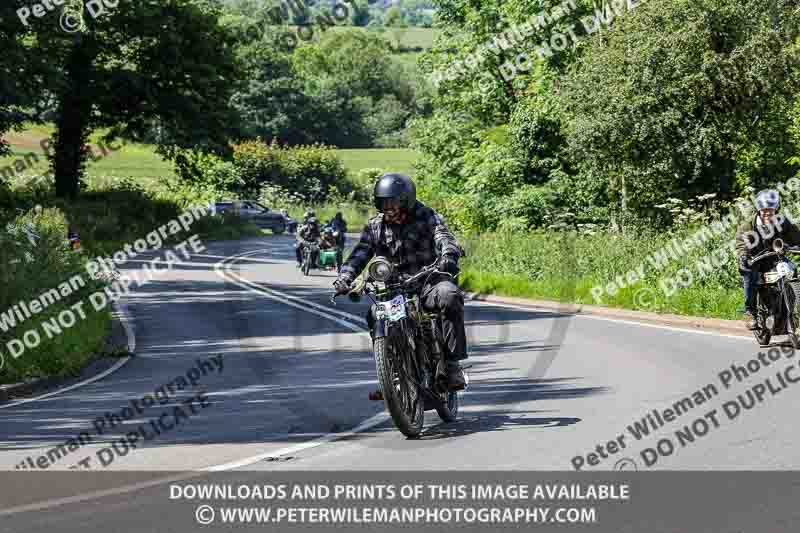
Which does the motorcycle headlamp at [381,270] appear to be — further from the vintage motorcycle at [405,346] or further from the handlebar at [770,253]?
the handlebar at [770,253]

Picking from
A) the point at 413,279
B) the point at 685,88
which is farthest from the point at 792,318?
the point at 685,88

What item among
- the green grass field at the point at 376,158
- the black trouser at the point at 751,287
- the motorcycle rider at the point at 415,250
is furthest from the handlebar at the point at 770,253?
the green grass field at the point at 376,158

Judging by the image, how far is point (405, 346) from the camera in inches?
370

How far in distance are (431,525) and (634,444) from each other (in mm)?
2815

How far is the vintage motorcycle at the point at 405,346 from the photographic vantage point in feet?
29.9

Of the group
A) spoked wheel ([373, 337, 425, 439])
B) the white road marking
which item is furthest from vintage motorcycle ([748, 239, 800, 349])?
spoked wheel ([373, 337, 425, 439])

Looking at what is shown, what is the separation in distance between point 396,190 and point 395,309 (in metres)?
0.98

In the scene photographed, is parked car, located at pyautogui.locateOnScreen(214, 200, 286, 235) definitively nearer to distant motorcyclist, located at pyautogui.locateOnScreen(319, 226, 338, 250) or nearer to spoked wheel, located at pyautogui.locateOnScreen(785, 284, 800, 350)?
distant motorcyclist, located at pyautogui.locateOnScreen(319, 226, 338, 250)

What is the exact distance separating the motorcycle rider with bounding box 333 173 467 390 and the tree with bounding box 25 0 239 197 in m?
44.2

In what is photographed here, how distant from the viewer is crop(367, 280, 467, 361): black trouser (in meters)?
9.80

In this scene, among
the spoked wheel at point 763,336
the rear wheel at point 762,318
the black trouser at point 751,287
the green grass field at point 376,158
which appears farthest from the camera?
the green grass field at point 376,158

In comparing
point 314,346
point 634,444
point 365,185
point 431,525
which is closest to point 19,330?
point 314,346

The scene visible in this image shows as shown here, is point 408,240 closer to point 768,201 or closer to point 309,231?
point 768,201

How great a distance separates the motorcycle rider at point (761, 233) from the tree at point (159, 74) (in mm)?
40152
